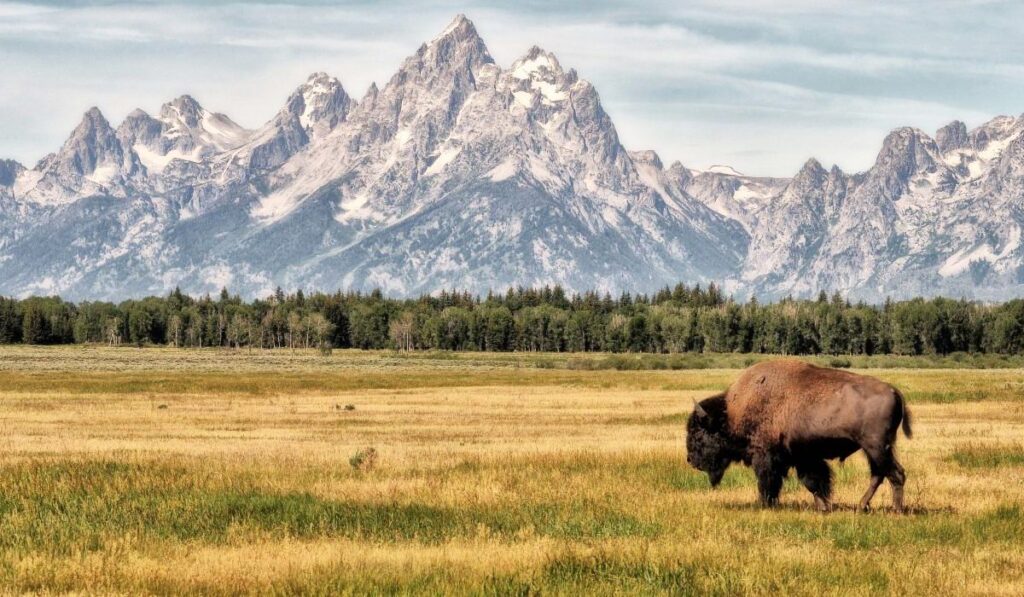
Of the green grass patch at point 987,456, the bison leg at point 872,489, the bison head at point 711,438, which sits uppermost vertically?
the bison head at point 711,438

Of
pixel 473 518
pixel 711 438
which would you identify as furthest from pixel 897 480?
pixel 473 518

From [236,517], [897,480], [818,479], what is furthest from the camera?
[818,479]

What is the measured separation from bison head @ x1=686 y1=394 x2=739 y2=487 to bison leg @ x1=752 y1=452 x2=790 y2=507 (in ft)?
2.72

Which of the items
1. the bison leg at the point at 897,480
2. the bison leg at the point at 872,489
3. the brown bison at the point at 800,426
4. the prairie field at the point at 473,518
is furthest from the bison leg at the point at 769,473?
the bison leg at the point at 897,480

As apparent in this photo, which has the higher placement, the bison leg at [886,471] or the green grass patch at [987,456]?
the bison leg at [886,471]

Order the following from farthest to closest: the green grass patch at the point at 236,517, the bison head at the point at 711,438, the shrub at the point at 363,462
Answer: the shrub at the point at 363,462 < the bison head at the point at 711,438 < the green grass patch at the point at 236,517

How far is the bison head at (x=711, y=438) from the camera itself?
21.3 metres

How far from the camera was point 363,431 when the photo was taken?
41.9 metres

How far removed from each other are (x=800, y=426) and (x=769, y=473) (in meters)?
1.18

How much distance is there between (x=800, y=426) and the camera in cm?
1967

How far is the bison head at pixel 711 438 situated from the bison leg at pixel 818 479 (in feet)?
5.03

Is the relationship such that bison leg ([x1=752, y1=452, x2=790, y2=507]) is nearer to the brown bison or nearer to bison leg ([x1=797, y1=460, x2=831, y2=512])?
the brown bison

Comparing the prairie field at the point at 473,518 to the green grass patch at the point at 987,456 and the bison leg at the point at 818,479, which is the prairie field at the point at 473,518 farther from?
the bison leg at the point at 818,479

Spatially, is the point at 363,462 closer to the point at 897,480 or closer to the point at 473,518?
the point at 473,518
